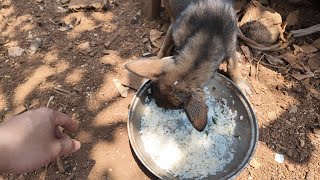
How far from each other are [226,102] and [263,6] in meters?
1.86

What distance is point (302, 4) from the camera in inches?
224

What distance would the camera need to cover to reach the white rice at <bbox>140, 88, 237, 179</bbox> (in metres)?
4.02

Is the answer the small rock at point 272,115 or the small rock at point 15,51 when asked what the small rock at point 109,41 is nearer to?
the small rock at point 15,51

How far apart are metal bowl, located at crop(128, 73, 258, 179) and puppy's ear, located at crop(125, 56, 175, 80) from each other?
44cm

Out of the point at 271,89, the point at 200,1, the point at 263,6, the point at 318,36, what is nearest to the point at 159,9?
the point at 200,1

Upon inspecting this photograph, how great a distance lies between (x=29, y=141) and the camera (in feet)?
8.57

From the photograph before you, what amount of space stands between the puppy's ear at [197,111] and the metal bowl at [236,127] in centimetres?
60

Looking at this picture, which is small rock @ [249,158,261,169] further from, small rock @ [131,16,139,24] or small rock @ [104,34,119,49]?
small rock @ [131,16,139,24]

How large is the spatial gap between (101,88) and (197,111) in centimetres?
155

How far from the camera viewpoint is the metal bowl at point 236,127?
391 centimetres

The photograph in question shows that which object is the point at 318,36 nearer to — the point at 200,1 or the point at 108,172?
the point at 200,1

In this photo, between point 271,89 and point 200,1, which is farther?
point 271,89

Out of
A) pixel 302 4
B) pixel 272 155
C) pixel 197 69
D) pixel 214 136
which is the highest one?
pixel 197 69

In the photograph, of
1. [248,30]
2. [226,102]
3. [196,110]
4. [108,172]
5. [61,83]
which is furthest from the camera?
[248,30]
